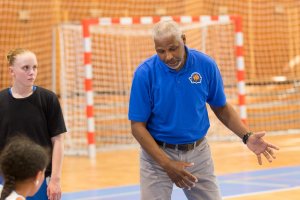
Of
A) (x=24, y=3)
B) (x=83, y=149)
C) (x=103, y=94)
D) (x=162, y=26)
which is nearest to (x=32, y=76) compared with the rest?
(x=162, y=26)

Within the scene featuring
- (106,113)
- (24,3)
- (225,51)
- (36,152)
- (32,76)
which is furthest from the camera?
(24,3)

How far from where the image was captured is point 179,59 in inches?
172

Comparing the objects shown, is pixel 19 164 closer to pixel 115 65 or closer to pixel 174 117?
pixel 174 117

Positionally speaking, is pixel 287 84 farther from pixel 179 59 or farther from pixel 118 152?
pixel 179 59

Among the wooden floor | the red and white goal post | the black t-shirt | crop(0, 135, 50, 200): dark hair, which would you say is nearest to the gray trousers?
the black t-shirt

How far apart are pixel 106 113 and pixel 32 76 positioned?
1051cm

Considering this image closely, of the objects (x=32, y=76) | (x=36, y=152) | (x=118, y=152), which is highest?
(x=32, y=76)

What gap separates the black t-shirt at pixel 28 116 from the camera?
4.88m

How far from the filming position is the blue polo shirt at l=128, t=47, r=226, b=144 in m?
4.46

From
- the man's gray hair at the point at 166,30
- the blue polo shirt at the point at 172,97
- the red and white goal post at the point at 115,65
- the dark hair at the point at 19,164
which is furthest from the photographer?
the red and white goal post at the point at 115,65

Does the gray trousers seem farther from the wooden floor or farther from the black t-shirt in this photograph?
the wooden floor

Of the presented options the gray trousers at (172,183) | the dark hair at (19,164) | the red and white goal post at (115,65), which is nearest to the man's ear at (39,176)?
the dark hair at (19,164)

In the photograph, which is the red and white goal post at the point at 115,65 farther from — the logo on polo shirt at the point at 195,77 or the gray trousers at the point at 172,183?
the logo on polo shirt at the point at 195,77

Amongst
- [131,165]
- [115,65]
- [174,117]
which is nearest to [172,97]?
[174,117]
